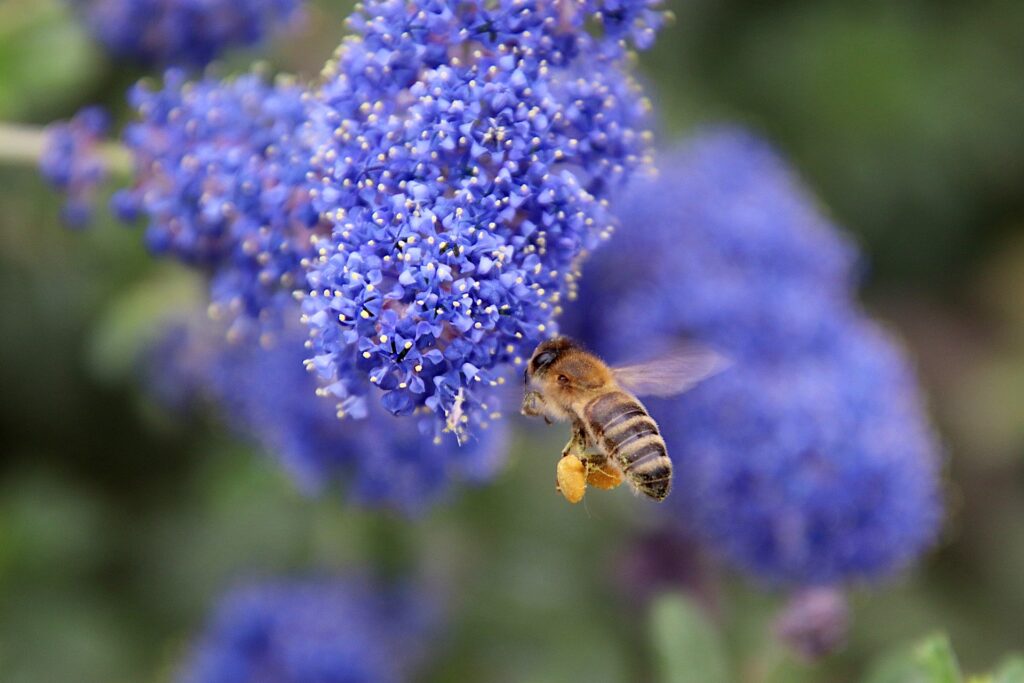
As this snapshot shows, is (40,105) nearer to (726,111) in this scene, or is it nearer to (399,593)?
(399,593)

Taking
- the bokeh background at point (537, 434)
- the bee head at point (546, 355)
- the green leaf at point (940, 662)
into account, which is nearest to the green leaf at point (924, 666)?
the green leaf at point (940, 662)

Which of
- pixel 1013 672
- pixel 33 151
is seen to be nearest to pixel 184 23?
pixel 33 151

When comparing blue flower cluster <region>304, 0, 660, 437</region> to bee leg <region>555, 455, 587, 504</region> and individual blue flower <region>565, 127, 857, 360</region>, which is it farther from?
individual blue flower <region>565, 127, 857, 360</region>

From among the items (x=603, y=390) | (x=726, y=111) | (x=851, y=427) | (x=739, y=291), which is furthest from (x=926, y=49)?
(x=603, y=390)

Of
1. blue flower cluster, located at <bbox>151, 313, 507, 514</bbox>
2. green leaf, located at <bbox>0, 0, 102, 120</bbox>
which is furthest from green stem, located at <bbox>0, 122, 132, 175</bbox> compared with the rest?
blue flower cluster, located at <bbox>151, 313, 507, 514</bbox>

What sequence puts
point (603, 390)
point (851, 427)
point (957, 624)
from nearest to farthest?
point (603, 390) → point (851, 427) → point (957, 624)

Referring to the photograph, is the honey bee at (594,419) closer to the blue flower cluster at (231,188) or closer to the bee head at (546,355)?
the bee head at (546,355)
